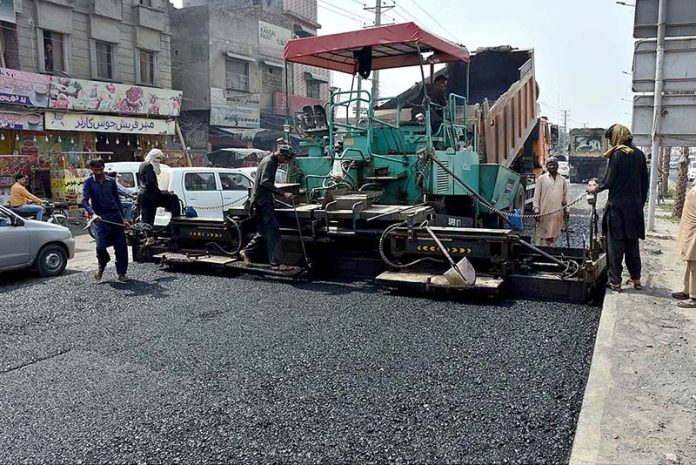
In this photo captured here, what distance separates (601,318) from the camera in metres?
4.90

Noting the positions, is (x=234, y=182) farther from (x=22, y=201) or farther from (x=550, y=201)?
(x=550, y=201)

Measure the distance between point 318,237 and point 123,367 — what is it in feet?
9.68

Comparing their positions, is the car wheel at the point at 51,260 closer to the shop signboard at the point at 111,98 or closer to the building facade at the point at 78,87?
the building facade at the point at 78,87

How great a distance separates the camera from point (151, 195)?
796 centimetres

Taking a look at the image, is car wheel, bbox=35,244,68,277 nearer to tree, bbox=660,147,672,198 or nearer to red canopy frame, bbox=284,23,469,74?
red canopy frame, bbox=284,23,469,74

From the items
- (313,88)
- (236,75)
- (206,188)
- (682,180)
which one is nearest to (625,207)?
(206,188)

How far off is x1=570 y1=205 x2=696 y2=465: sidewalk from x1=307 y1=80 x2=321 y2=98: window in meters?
27.9

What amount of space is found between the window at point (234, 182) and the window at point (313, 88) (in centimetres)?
2118

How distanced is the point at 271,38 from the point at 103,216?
23.2 metres

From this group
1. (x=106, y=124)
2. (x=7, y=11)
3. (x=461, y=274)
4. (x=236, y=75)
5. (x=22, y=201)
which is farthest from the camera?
(x=236, y=75)

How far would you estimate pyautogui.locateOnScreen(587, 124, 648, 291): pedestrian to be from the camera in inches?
226

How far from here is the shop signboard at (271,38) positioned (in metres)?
27.8

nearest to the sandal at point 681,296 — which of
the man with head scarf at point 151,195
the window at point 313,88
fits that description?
the man with head scarf at point 151,195

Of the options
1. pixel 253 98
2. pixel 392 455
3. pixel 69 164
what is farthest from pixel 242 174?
pixel 253 98
